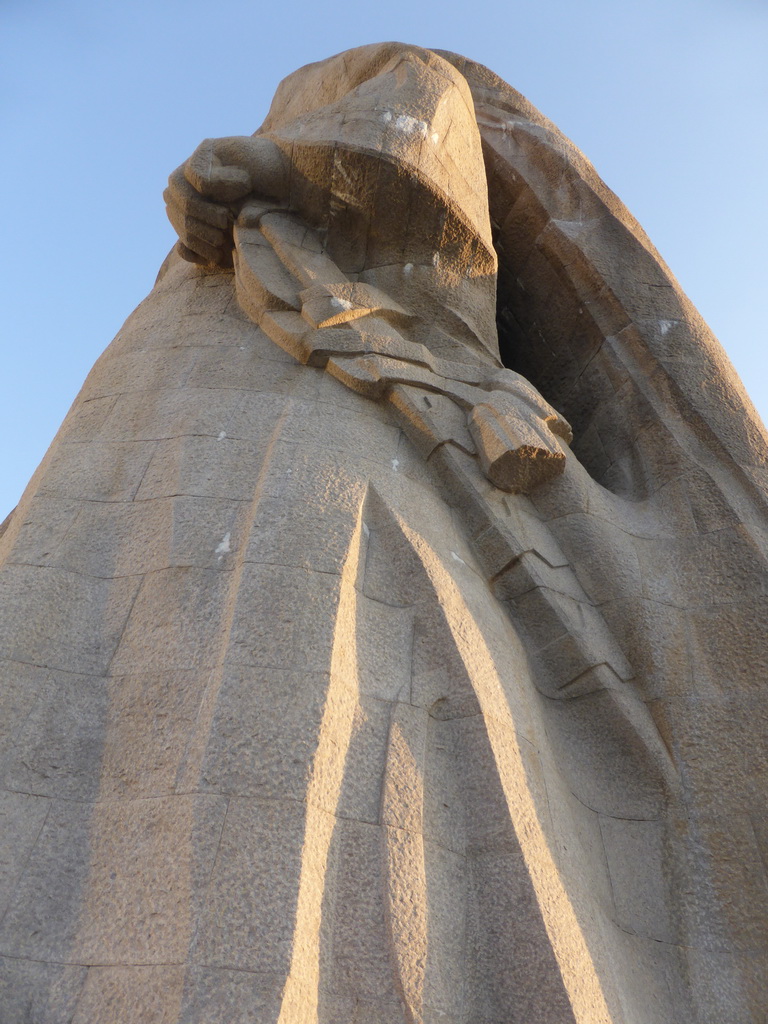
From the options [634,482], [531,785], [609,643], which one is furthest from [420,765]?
[634,482]

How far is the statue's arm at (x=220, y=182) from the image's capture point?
203 inches

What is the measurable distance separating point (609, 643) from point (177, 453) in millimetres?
2066

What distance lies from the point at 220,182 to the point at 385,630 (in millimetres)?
2958

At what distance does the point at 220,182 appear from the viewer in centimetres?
516

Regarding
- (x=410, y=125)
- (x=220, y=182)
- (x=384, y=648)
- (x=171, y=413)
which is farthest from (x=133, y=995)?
(x=410, y=125)

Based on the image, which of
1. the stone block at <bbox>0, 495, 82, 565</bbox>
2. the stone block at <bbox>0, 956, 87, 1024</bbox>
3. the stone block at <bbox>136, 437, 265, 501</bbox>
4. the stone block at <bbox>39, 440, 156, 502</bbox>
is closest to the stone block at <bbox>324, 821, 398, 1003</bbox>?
the stone block at <bbox>0, 956, 87, 1024</bbox>

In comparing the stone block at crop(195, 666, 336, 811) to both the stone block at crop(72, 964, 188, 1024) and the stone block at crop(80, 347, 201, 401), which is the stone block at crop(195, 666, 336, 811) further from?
the stone block at crop(80, 347, 201, 401)

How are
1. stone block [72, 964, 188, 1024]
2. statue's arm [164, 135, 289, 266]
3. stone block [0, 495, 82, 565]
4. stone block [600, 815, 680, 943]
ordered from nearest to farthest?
1. stone block [72, 964, 188, 1024]
2. stone block [600, 815, 680, 943]
3. stone block [0, 495, 82, 565]
4. statue's arm [164, 135, 289, 266]

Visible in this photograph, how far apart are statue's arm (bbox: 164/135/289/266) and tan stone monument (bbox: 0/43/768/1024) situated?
22 mm

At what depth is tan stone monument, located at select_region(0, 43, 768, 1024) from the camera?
265 centimetres

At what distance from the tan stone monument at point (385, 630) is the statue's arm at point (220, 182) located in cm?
2

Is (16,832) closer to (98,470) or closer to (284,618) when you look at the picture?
(284,618)

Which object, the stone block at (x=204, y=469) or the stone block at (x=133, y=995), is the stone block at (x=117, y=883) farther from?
the stone block at (x=204, y=469)

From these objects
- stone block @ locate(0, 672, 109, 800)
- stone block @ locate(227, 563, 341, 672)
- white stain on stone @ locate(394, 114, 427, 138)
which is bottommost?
stone block @ locate(0, 672, 109, 800)
